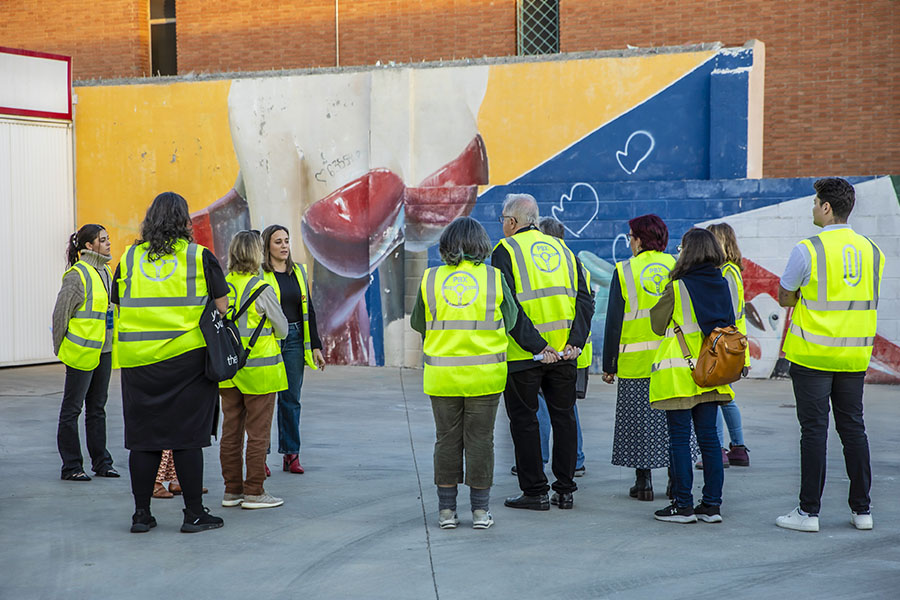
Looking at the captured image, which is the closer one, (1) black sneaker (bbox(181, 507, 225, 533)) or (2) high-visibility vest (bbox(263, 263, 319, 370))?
(1) black sneaker (bbox(181, 507, 225, 533))

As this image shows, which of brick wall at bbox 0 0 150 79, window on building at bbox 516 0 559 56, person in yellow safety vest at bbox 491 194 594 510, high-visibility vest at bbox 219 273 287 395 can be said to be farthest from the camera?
brick wall at bbox 0 0 150 79

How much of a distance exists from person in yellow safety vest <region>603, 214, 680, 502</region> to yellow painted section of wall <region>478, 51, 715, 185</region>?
22.6 feet

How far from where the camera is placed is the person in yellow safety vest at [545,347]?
21.2 ft

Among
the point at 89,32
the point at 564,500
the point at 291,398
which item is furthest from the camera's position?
the point at 89,32

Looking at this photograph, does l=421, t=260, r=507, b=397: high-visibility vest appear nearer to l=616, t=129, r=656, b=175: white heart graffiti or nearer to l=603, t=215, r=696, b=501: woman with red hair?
l=603, t=215, r=696, b=501: woman with red hair

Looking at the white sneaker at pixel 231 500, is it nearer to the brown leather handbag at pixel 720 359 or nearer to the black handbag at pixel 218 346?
the black handbag at pixel 218 346

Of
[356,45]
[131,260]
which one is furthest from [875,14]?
[131,260]

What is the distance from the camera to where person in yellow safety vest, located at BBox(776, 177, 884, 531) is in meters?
5.98

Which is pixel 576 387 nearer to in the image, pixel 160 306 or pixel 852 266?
pixel 852 266

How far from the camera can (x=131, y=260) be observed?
6012mm

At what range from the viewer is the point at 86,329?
7.43 metres

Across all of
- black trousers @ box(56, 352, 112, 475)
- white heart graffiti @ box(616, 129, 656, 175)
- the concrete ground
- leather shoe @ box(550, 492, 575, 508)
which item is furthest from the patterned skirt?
white heart graffiti @ box(616, 129, 656, 175)

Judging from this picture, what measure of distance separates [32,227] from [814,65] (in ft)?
38.4

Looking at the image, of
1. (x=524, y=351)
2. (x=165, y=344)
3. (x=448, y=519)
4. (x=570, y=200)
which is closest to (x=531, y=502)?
(x=448, y=519)
